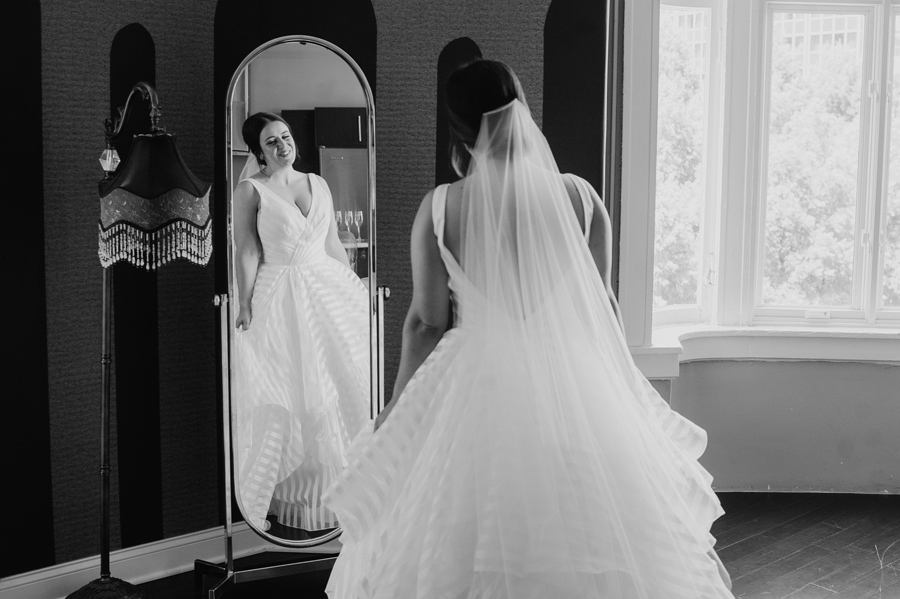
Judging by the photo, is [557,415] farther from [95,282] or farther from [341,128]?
[95,282]

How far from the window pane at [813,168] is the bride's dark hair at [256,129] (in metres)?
2.43

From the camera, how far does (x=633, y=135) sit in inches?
137

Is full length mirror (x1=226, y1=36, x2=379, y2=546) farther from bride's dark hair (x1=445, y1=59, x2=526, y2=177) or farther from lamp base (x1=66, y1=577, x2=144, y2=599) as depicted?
bride's dark hair (x1=445, y1=59, x2=526, y2=177)

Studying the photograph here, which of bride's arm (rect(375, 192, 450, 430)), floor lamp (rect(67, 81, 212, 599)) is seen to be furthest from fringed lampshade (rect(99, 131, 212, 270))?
bride's arm (rect(375, 192, 450, 430))

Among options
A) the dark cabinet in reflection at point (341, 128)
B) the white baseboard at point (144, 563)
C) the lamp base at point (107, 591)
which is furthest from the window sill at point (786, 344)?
the lamp base at point (107, 591)

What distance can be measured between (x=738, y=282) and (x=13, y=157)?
10.0 ft

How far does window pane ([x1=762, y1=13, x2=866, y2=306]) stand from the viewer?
156 inches

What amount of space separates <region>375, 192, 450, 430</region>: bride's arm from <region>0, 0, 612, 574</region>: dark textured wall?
1242mm

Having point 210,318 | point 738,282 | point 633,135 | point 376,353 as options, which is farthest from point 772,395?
point 210,318

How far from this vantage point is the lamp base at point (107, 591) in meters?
2.59

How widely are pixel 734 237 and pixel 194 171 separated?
8.06 ft

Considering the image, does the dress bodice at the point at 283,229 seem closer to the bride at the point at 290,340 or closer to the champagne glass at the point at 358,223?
the bride at the point at 290,340

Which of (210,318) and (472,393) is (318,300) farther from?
(472,393)

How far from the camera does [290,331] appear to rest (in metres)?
2.71
